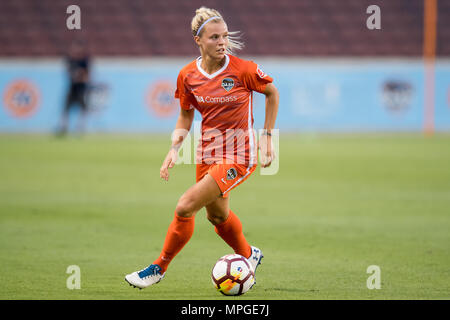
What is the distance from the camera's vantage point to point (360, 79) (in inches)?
945

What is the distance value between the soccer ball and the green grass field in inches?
3.2

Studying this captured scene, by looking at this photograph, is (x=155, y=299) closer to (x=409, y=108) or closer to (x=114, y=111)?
(x=114, y=111)

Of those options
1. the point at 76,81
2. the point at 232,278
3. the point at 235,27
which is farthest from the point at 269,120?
the point at 235,27

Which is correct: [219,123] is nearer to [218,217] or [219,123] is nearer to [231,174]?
[231,174]

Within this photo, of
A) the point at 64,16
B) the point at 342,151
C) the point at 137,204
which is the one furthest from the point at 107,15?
the point at 137,204

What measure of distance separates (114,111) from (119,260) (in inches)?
642

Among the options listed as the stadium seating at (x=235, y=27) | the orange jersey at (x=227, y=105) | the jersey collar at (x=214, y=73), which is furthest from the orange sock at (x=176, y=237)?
the stadium seating at (x=235, y=27)

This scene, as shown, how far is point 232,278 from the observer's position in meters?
5.73

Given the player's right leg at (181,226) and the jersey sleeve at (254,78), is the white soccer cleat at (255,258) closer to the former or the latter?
the player's right leg at (181,226)

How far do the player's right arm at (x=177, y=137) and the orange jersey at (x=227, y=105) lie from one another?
197 mm

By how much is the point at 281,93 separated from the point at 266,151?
57.0ft

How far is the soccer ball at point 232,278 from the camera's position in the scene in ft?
18.8

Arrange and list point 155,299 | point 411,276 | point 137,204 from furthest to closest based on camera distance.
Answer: point 137,204 → point 411,276 → point 155,299

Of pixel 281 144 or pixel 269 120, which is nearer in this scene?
pixel 269 120
